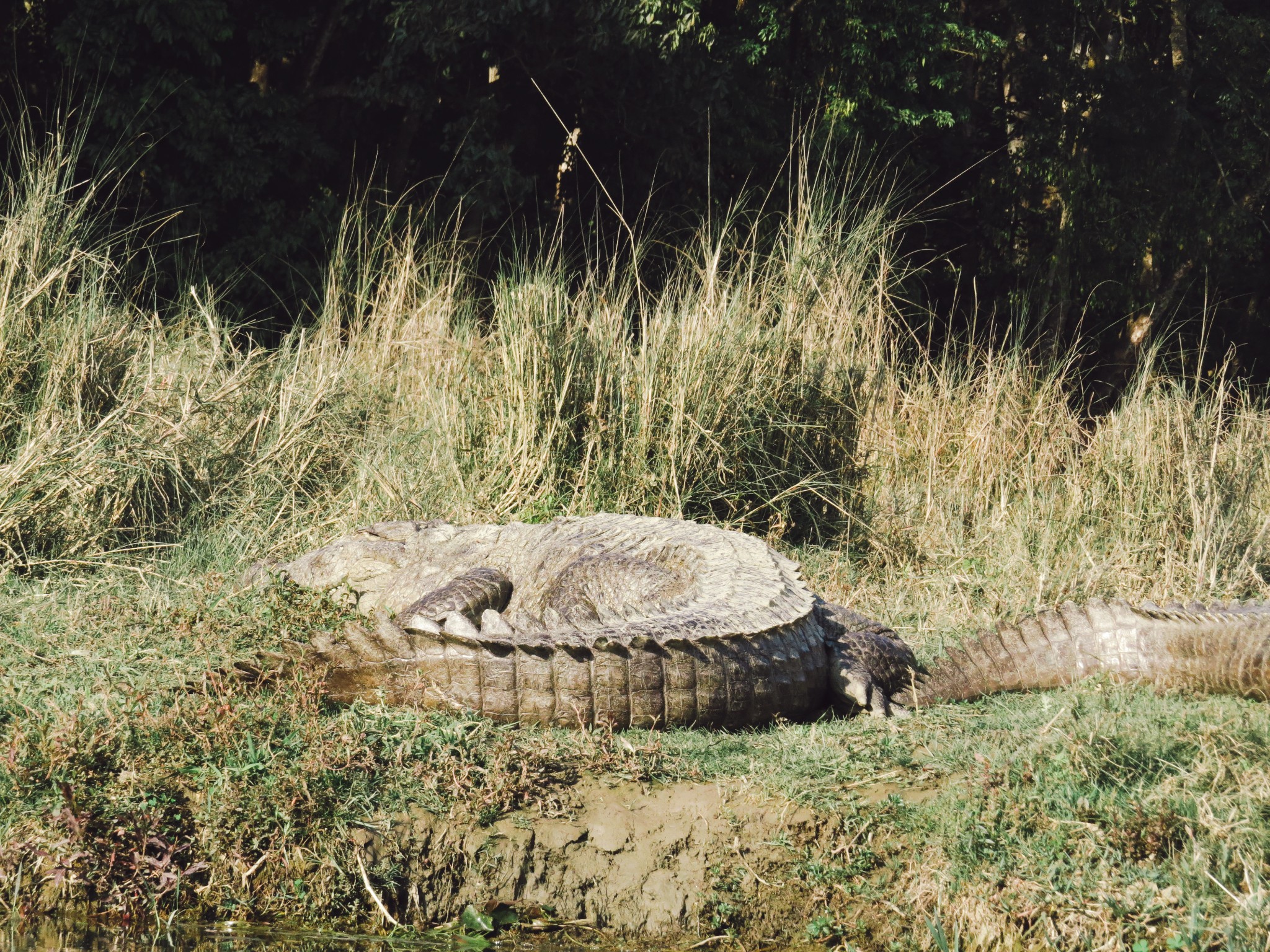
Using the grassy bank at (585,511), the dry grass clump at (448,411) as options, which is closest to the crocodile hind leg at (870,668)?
the grassy bank at (585,511)

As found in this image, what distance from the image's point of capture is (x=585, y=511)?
5.77m

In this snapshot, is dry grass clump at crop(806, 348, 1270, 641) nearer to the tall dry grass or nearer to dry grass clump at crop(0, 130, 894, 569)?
the tall dry grass

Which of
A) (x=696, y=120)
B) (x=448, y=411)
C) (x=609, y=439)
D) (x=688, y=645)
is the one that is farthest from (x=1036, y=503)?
(x=696, y=120)

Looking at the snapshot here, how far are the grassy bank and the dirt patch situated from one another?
71 mm

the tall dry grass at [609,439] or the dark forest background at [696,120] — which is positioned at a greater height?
the dark forest background at [696,120]

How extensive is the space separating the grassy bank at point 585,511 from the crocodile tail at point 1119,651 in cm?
18

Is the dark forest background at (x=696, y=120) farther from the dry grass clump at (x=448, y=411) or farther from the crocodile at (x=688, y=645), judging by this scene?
the crocodile at (x=688, y=645)

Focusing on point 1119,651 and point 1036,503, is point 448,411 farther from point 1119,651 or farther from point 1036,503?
point 1119,651

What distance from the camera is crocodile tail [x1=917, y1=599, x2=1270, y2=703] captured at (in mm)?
3580

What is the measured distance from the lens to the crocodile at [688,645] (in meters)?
3.46

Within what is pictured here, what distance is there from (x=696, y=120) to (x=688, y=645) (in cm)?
793

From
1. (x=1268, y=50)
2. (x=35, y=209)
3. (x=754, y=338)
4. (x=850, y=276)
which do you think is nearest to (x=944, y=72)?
(x=1268, y=50)

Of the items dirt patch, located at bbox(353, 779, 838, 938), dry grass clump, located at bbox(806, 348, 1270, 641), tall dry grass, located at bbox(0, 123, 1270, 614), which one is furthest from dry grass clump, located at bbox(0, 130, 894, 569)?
dirt patch, located at bbox(353, 779, 838, 938)

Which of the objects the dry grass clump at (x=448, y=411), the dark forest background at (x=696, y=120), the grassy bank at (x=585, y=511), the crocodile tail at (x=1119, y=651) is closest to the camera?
the grassy bank at (x=585, y=511)
